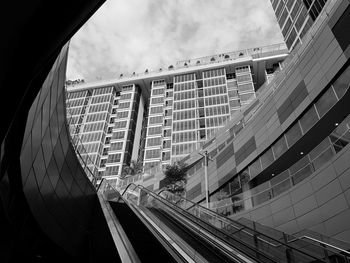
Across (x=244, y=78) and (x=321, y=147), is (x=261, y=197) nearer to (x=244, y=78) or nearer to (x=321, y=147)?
(x=321, y=147)

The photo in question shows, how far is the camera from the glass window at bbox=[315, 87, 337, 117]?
16.7 meters

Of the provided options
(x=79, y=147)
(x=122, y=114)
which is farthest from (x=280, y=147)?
(x=122, y=114)

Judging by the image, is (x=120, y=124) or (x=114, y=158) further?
(x=120, y=124)

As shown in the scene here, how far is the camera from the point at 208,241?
314 inches

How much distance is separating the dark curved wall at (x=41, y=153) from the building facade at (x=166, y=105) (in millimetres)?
48322

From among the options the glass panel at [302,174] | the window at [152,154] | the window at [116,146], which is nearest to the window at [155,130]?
the window at [152,154]

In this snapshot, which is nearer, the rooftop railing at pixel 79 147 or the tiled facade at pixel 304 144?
the rooftop railing at pixel 79 147

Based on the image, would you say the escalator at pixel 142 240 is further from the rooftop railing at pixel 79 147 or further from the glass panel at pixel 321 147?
the glass panel at pixel 321 147

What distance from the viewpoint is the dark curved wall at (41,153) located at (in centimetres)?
438

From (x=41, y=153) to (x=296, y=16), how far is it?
125 feet

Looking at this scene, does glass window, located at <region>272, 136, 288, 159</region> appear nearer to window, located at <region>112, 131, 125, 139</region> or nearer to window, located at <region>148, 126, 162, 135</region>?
Result: window, located at <region>148, 126, 162, 135</region>

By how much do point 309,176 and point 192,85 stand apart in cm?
6424

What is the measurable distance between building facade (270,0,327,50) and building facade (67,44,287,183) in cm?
2383

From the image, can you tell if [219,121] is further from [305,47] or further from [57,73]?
[57,73]
